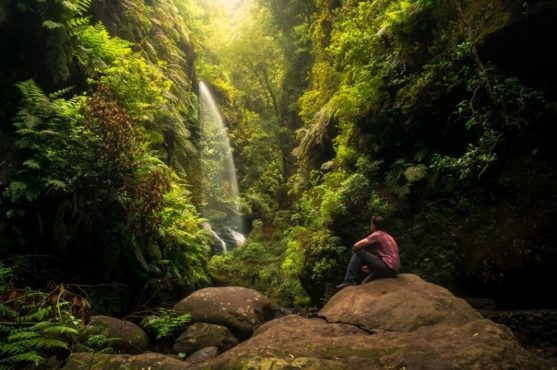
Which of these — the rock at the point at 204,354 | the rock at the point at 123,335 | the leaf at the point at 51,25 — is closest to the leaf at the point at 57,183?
the rock at the point at 123,335

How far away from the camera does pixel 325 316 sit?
4.96m

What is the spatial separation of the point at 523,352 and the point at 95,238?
6.63m

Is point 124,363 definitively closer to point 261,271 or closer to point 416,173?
point 416,173

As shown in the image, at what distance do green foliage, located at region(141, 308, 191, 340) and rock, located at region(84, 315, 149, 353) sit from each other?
42cm

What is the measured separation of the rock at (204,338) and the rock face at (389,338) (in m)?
2.61

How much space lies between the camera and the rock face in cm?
302

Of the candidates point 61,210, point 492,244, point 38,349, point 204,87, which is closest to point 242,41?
point 204,87

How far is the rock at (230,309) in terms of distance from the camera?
765 cm

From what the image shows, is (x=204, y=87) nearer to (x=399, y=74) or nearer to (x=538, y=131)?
(x=399, y=74)

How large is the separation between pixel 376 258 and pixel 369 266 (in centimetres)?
18

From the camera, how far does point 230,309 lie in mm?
7961

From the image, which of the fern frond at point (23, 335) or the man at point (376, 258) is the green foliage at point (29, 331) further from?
the man at point (376, 258)

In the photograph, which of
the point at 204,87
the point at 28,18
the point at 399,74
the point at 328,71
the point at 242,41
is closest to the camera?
the point at 28,18

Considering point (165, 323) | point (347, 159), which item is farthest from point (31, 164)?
→ point (347, 159)
